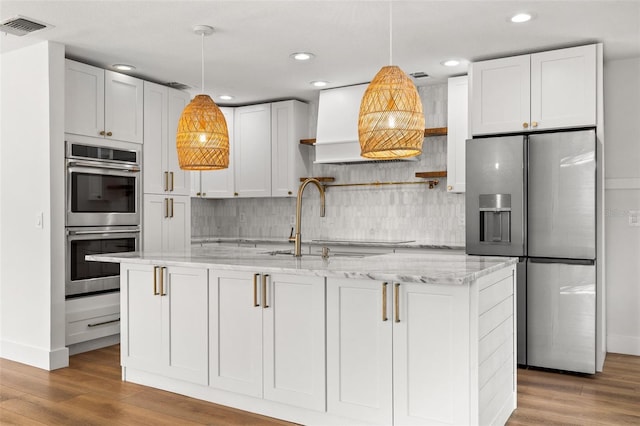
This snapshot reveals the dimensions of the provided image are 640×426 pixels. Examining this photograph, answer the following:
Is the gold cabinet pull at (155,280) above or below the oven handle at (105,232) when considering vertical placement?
below

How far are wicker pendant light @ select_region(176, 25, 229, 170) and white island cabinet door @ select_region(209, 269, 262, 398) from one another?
2.39 ft

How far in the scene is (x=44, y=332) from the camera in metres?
4.17

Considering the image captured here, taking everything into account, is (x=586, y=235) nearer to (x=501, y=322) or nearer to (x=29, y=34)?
(x=501, y=322)

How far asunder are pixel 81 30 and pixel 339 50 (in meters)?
1.91

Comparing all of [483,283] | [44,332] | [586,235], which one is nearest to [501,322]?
[483,283]

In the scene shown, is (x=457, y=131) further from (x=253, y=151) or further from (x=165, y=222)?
(x=165, y=222)

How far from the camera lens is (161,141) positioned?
5297 mm

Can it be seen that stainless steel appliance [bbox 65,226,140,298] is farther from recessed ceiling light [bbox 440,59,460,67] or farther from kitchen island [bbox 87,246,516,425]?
recessed ceiling light [bbox 440,59,460,67]

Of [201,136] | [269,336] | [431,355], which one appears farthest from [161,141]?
[431,355]

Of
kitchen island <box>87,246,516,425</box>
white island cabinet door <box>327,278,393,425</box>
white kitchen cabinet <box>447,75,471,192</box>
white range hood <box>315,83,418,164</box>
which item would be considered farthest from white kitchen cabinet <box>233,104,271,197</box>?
white island cabinet door <box>327,278,393,425</box>

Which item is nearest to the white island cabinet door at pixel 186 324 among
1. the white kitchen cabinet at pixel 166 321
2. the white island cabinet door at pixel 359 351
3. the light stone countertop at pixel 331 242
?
the white kitchen cabinet at pixel 166 321

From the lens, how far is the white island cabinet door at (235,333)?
310 centimetres

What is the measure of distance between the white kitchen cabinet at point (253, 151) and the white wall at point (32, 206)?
243cm

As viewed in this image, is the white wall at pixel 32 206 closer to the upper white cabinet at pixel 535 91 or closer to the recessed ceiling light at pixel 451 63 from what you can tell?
the recessed ceiling light at pixel 451 63
